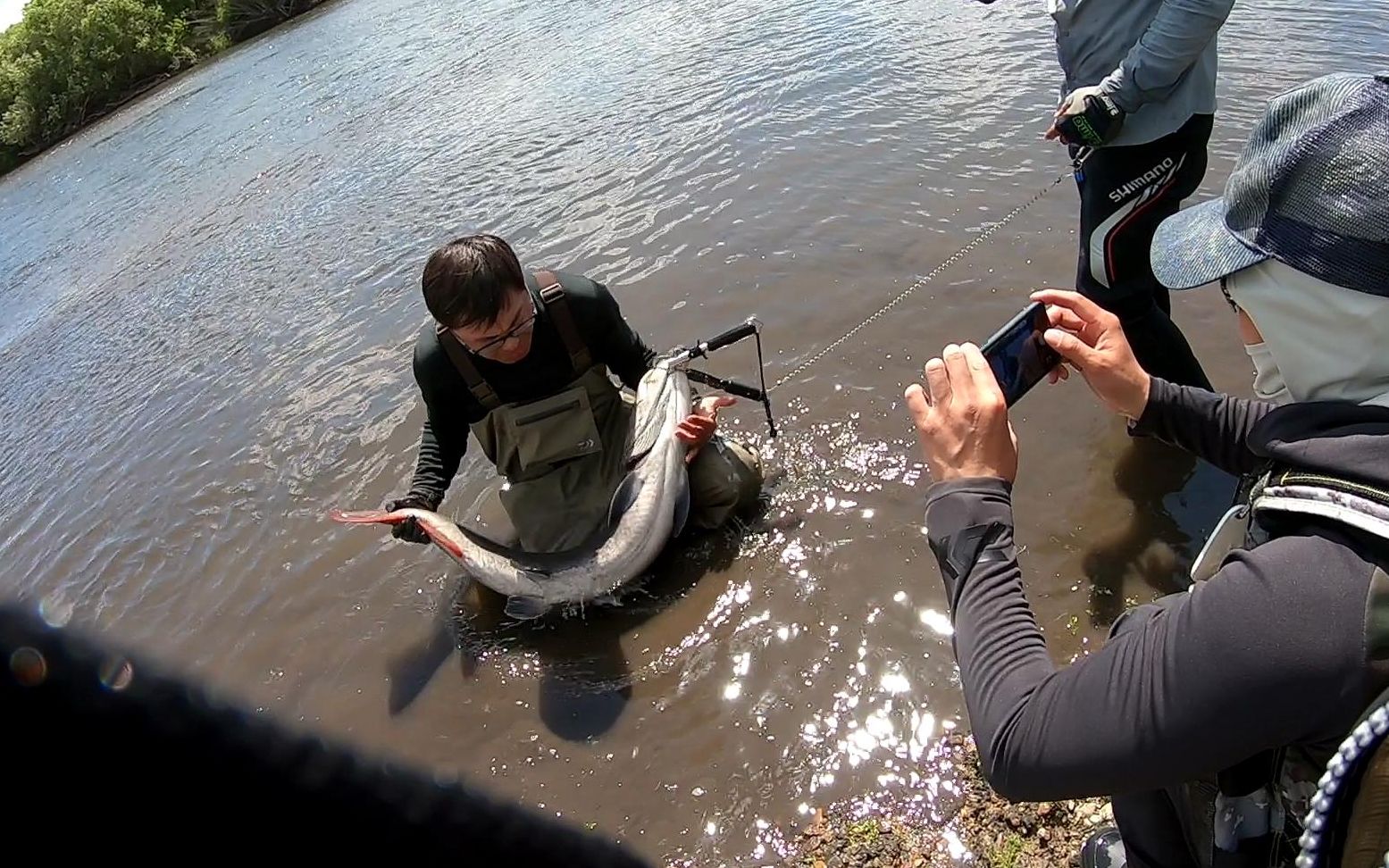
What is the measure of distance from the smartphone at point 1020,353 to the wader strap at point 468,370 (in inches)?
95.7

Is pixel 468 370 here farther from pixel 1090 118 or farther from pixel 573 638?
pixel 1090 118

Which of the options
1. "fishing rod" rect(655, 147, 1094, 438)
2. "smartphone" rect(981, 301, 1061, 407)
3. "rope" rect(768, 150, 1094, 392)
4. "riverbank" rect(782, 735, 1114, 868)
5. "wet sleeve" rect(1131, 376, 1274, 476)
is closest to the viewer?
"smartphone" rect(981, 301, 1061, 407)

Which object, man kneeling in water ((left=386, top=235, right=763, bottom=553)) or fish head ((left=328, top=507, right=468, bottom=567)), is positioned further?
man kneeling in water ((left=386, top=235, right=763, bottom=553))

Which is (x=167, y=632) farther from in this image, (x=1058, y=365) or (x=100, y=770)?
(x=1058, y=365)

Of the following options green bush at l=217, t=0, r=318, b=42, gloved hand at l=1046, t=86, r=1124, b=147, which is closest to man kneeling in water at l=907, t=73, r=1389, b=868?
gloved hand at l=1046, t=86, r=1124, b=147

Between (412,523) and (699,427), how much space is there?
4.34 ft

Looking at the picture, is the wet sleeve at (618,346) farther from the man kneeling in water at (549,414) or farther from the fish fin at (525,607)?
the fish fin at (525,607)

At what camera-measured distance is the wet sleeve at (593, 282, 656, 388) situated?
12.9 feet

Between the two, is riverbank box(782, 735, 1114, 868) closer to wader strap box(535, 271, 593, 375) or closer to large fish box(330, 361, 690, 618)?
large fish box(330, 361, 690, 618)

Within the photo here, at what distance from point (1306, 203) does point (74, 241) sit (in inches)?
584

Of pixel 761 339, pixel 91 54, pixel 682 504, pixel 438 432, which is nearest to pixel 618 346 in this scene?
pixel 682 504

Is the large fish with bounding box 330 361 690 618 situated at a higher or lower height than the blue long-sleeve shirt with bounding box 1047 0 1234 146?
lower

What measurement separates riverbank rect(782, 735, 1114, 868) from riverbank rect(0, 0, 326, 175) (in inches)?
1172

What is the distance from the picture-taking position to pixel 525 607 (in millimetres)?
3734
